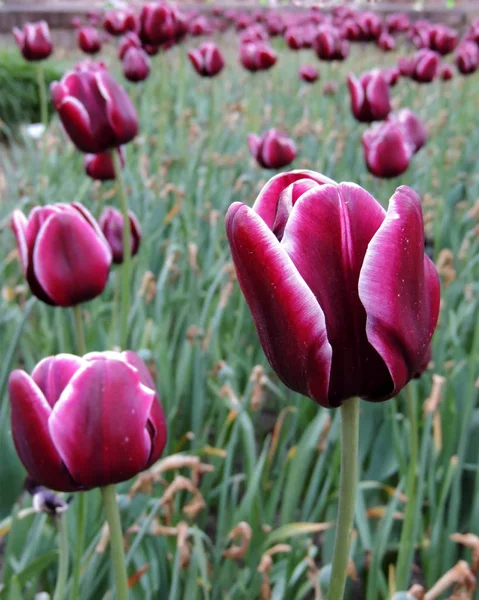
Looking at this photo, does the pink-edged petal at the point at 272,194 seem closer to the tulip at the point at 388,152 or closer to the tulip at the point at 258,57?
the tulip at the point at 388,152

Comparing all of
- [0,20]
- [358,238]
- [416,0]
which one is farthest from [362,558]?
[416,0]

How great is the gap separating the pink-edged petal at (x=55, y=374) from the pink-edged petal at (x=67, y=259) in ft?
1.07

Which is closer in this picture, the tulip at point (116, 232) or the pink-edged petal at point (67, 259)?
the pink-edged petal at point (67, 259)

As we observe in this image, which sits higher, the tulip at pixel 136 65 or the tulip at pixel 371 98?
the tulip at pixel 136 65

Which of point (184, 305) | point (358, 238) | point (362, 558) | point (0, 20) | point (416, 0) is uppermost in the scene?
point (416, 0)

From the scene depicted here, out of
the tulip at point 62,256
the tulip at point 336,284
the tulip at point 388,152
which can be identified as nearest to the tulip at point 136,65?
the tulip at point 388,152

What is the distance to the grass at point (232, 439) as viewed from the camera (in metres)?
1.00

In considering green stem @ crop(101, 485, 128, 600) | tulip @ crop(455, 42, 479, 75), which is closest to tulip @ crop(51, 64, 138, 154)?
green stem @ crop(101, 485, 128, 600)

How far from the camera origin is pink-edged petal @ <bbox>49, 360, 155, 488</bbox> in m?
0.58

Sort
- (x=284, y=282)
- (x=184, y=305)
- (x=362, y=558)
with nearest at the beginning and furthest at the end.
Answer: (x=284, y=282) < (x=362, y=558) < (x=184, y=305)

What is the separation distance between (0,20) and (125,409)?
10.5 metres

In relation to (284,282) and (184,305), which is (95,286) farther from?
(184,305)

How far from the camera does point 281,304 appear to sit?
45 centimetres

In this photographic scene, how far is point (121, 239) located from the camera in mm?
1369
